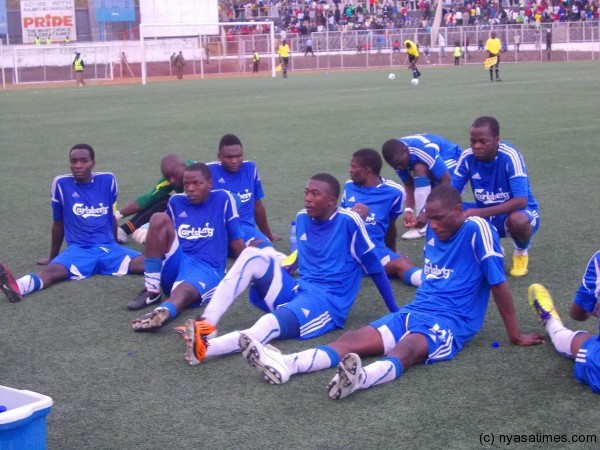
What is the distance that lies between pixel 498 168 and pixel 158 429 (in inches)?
157

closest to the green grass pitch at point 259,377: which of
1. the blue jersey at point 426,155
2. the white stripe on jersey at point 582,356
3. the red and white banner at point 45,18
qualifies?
the white stripe on jersey at point 582,356

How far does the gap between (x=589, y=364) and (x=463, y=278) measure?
90cm

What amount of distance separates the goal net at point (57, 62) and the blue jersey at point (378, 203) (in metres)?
41.4

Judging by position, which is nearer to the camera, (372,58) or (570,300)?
(570,300)

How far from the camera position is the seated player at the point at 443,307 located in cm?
496

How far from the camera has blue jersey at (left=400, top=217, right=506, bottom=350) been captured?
5.07 meters

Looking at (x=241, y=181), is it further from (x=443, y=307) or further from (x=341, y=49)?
(x=341, y=49)

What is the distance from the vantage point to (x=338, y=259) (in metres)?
5.71

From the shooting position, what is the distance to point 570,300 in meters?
6.23

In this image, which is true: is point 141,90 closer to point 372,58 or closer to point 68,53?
point 68,53

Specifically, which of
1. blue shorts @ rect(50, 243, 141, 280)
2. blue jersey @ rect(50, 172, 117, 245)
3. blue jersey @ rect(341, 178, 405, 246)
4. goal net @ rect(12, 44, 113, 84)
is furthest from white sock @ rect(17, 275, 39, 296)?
goal net @ rect(12, 44, 113, 84)

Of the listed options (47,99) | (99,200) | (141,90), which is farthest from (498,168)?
(141,90)

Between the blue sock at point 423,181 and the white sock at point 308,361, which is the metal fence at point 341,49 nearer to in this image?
the blue sock at point 423,181

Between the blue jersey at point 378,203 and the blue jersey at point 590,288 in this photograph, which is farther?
the blue jersey at point 378,203
